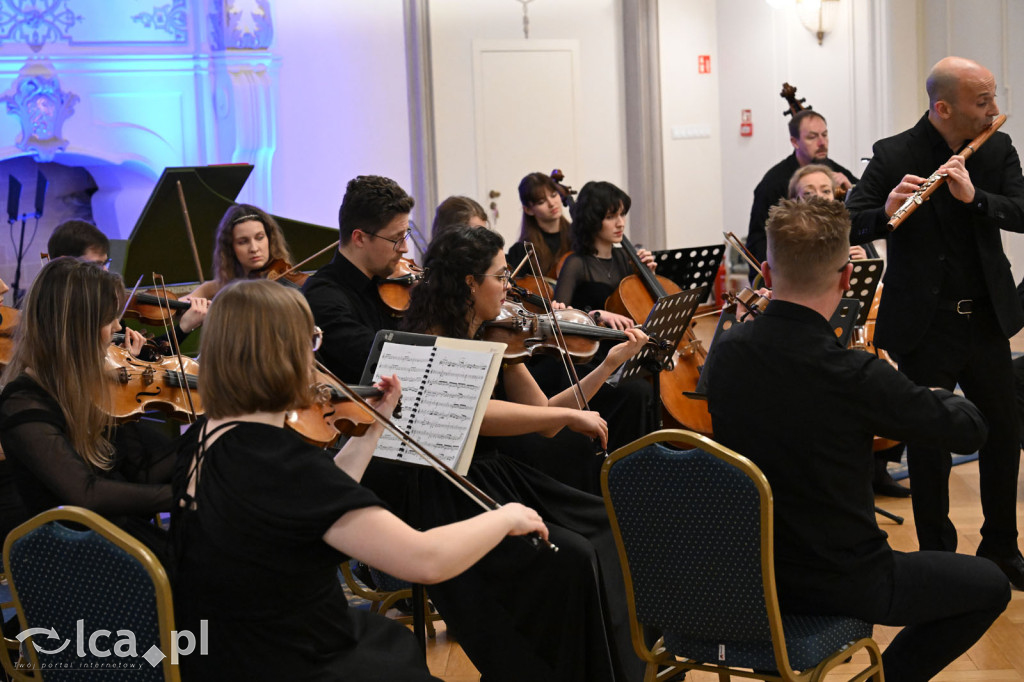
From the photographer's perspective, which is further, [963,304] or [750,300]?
[750,300]

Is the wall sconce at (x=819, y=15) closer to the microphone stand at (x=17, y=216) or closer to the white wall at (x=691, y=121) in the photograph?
the white wall at (x=691, y=121)

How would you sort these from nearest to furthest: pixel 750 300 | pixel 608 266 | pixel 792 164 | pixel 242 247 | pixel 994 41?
pixel 750 300 < pixel 242 247 < pixel 608 266 < pixel 792 164 < pixel 994 41

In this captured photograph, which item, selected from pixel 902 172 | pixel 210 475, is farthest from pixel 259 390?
pixel 902 172

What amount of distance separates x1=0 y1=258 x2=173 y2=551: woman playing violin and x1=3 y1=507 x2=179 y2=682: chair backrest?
437 mm

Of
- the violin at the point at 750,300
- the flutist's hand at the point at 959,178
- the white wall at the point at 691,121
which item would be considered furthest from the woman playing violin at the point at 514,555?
the white wall at the point at 691,121

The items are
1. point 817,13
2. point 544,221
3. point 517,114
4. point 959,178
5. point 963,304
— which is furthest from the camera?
point 517,114

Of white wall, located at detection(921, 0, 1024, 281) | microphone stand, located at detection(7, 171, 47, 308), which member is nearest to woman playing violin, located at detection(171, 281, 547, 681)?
microphone stand, located at detection(7, 171, 47, 308)

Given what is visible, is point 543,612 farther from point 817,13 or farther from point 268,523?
point 817,13

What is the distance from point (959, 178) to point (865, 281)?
483 mm

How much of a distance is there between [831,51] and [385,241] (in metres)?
5.72

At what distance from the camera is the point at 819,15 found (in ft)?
24.9

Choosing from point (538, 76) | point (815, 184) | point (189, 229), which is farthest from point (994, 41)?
point (189, 229)

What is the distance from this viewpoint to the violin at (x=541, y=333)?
2.72 m

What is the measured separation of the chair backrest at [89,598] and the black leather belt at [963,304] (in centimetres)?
226
